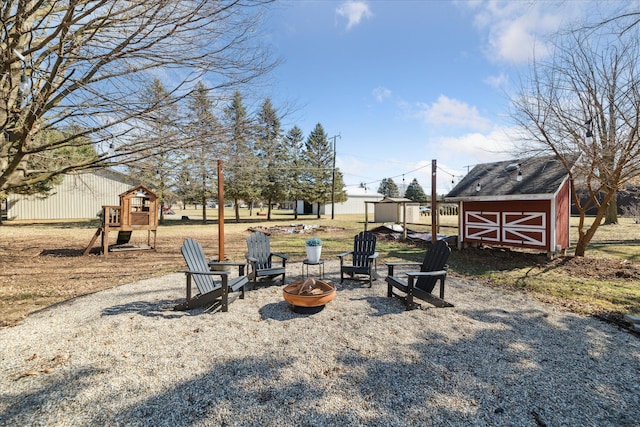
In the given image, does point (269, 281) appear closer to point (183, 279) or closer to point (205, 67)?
point (183, 279)

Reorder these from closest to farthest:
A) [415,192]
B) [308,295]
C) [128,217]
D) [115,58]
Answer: [115,58], [308,295], [128,217], [415,192]

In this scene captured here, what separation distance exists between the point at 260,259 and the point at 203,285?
5.03ft

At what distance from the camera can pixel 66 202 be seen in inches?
874

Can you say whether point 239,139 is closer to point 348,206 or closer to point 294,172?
point 294,172

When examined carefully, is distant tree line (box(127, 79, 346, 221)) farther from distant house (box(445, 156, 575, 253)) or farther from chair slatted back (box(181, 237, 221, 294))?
distant house (box(445, 156, 575, 253))

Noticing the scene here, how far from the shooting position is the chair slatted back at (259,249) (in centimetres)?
561

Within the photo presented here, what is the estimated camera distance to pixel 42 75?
340 centimetres

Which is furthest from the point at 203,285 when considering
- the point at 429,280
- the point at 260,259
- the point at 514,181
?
the point at 514,181

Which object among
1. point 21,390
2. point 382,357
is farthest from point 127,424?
point 382,357

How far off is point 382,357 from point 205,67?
408 centimetres

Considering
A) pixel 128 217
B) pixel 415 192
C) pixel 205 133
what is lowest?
pixel 128 217

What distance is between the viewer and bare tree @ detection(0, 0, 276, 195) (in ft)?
10.8

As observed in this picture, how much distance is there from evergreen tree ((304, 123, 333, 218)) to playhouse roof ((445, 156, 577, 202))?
16620 mm

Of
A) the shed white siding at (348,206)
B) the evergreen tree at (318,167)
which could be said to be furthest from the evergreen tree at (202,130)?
the shed white siding at (348,206)
